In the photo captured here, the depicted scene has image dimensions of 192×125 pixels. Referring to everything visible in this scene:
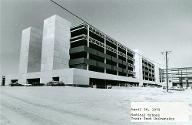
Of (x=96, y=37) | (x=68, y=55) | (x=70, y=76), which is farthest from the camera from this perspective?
(x=96, y=37)

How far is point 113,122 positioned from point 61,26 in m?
50.5

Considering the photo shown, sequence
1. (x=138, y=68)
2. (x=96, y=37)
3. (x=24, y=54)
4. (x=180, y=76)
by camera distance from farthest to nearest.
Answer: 1. (x=180, y=76)
2. (x=138, y=68)
3. (x=24, y=54)
4. (x=96, y=37)

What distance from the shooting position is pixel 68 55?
5556 centimetres

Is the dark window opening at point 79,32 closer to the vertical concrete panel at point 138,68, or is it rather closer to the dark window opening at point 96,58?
the dark window opening at point 96,58

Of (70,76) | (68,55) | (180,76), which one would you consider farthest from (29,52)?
(180,76)

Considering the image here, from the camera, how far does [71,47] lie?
58.9 meters

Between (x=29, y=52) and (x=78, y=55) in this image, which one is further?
(x=29, y=52)

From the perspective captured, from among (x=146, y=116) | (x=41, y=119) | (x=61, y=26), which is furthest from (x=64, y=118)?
(x=61, y=26)

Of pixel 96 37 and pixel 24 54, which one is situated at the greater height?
pixel 96 37

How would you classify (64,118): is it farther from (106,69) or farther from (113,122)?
(106,69)

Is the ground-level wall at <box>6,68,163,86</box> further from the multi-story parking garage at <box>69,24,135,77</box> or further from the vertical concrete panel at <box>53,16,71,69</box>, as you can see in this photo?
the multi-story parking garage at <box>69,24,135,77</box>

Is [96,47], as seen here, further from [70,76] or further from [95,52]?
[70,76]

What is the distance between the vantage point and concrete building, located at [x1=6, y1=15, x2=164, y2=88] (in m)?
50.1

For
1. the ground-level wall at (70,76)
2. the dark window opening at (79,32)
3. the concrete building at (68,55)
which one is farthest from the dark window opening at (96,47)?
the ground-level wall at (70,76)
